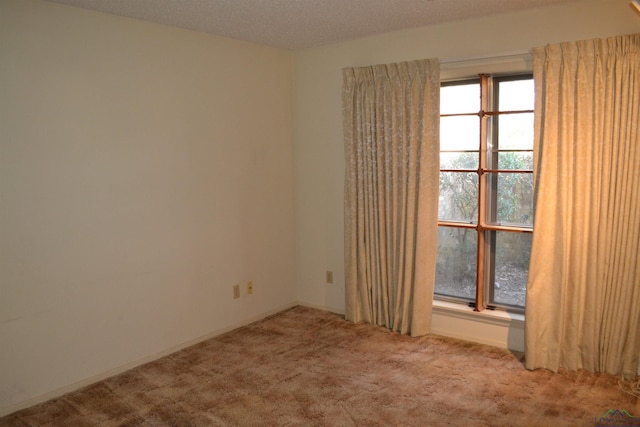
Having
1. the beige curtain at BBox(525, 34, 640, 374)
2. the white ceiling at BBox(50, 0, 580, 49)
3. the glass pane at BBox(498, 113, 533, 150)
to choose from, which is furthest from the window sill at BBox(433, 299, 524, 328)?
Answer: the white ceiling at BBox(50, 0, 580, 49)

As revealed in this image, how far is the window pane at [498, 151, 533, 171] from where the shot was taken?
3734 millimetres

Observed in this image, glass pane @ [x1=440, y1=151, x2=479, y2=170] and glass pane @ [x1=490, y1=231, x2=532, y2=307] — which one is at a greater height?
glass pane @ [x1=440, y1=151, x2=479, y2=170]

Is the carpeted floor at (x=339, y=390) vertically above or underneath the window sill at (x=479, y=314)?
underneath

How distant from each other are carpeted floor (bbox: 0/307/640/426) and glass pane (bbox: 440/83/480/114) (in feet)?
5.90

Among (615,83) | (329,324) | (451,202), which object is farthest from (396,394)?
(615,83)

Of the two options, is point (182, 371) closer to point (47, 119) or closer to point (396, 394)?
point (396, 394)

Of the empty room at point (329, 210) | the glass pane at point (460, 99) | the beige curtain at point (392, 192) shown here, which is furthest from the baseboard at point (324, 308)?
the glass pane at point (460, 99)

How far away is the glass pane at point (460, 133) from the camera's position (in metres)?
3.96

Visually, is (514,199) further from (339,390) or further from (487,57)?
(339,390)

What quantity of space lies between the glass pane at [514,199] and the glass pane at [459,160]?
184mm

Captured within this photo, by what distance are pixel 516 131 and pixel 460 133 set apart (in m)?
0.43

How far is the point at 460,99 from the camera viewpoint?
13.2ft

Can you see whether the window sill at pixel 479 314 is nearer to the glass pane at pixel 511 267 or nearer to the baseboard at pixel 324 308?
the glass pane at pixel 511 267

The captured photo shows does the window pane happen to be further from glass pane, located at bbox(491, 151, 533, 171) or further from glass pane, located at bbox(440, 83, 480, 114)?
glass pane, located at bbox(440, 83, 480, 114)
